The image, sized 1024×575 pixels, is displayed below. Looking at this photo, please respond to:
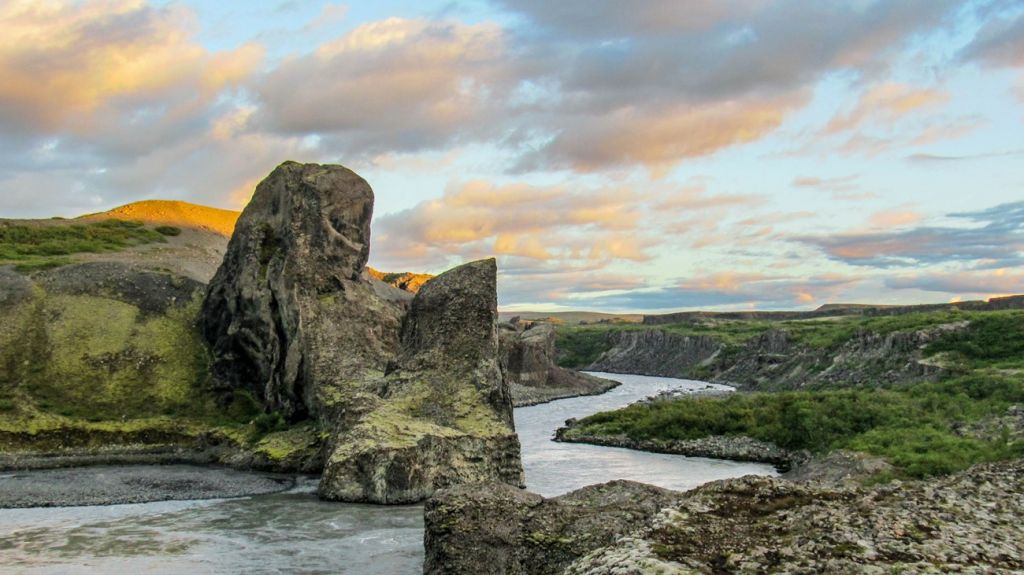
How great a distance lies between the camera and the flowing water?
2455 centimetres

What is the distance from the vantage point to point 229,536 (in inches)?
1131

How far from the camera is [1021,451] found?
33750 mm

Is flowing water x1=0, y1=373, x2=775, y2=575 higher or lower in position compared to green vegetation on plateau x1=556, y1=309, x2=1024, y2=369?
lower

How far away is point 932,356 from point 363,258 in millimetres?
50049

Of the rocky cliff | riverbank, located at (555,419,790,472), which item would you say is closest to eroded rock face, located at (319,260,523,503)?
riverbank, located at (555,419,790,472)

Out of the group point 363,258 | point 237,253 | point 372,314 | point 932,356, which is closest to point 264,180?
point 237,253

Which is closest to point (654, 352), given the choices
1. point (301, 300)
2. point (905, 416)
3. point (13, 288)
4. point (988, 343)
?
point (988, 343)

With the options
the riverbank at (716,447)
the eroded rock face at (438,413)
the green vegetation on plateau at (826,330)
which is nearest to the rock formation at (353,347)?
the eroded rock face at (438,413)

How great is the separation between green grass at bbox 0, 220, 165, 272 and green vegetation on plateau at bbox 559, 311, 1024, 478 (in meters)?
51.1

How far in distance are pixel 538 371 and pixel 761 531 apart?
3886 inches

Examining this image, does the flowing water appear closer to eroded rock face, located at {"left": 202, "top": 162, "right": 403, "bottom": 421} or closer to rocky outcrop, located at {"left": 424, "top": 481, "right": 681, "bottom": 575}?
rocky outcrop, located at {"left": 424, "top": 481, "right": 681, "bottom": 575}

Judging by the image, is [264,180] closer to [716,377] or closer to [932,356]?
[932,356]

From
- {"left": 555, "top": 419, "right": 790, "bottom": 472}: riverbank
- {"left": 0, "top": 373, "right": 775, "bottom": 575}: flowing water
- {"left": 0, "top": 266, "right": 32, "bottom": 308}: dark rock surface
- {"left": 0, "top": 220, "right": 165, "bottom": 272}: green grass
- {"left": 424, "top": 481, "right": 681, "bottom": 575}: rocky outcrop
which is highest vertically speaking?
{"left": 0, "top": 220, "right": 165, "bottom": 272}: green grass

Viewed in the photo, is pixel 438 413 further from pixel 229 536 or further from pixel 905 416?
pixel 905 416
